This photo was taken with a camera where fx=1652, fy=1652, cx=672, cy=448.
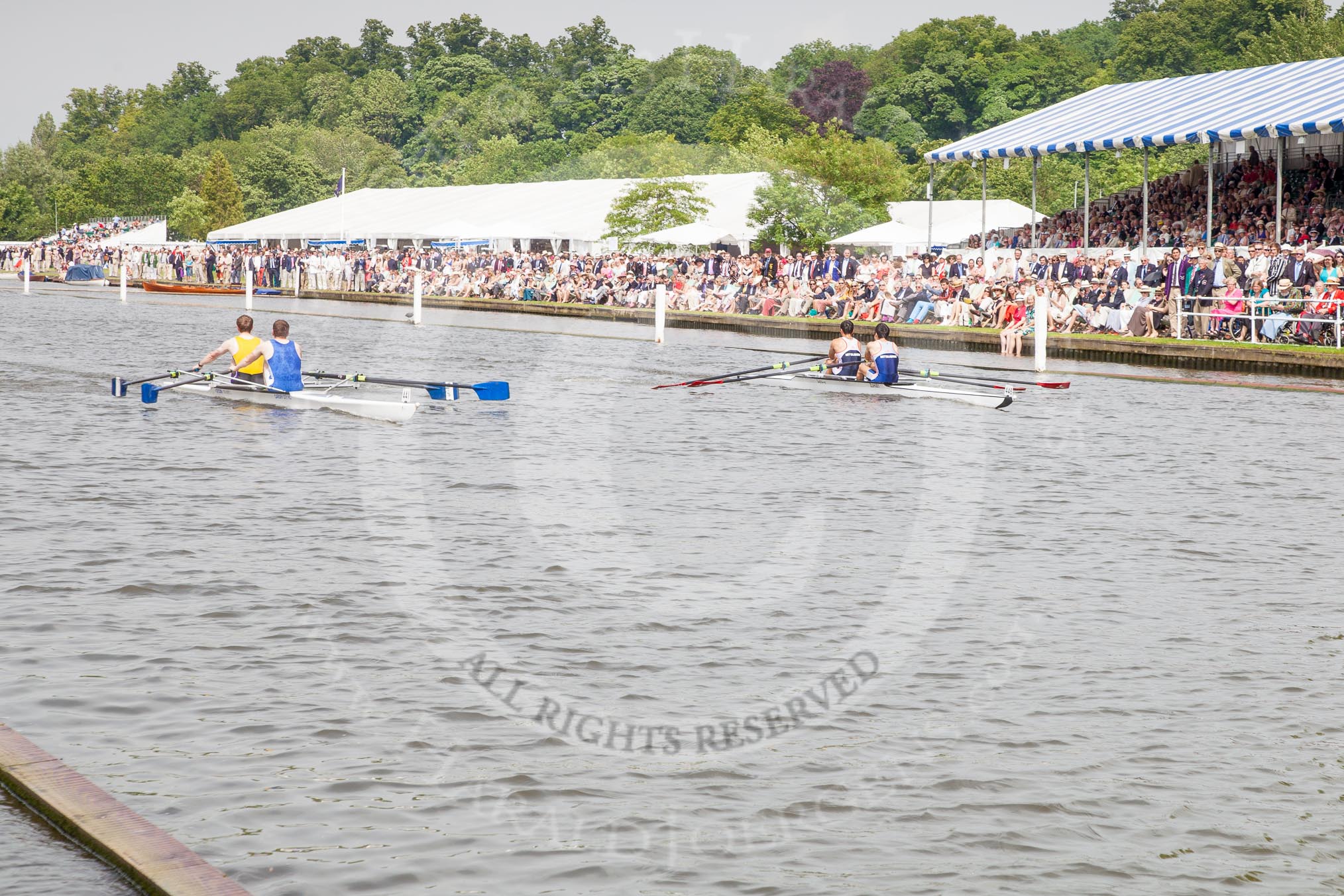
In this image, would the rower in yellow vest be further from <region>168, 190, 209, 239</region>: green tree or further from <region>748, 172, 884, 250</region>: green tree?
<region>168, 190, 209, 239</region>: green tree

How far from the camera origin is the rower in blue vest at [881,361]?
25734mm

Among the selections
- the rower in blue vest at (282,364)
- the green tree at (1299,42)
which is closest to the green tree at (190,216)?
the green tree at (1299,42)

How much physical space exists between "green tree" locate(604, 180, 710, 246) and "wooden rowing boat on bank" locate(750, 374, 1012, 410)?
32937 mm

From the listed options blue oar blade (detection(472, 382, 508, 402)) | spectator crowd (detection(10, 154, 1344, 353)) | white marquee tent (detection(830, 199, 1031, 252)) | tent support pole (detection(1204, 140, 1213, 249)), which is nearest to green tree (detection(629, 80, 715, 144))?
white marquee tent (detection(830, 199, 1031, 252))

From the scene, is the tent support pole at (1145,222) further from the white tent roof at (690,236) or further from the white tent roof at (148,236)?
the white tent roof at (148,236)

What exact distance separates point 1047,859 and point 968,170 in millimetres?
83611

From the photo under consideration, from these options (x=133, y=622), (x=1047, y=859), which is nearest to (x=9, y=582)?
Answer: (x=133, y=622)

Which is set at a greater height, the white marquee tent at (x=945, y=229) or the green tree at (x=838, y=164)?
the green tree at (x=838, y=164)

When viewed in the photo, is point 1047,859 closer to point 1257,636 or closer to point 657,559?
point 1257,636

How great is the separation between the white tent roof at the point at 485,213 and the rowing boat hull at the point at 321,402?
36.2m

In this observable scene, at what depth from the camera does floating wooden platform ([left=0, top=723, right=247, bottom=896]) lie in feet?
19.3

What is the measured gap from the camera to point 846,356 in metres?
26.6

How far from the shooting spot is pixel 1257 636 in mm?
10469

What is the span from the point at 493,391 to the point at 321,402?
262 centimetres
